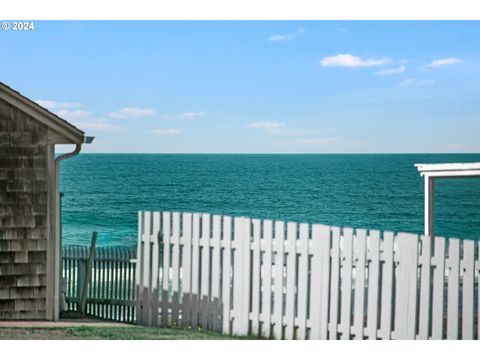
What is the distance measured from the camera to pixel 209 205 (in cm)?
4684

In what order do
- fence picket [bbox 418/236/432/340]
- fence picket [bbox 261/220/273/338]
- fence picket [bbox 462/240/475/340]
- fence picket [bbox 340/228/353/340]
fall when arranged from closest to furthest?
fence picket [bbox 462/240/475/340]
fence picket [bbox 418/236/432/340]
fence picket [bbox 340/228/353/340]
fence picket [bbox 261/220/273/338]

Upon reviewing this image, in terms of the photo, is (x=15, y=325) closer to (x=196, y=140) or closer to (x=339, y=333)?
(x=339, y=333)

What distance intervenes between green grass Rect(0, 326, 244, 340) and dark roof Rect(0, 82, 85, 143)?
6.52 feet

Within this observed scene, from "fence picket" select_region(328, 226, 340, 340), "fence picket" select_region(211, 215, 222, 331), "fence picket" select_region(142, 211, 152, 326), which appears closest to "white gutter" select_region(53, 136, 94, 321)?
"fence picket" select_region(142, 211, 152, 326)

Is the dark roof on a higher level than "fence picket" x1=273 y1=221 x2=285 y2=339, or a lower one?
higher

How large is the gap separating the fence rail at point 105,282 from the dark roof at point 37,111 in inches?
67.9

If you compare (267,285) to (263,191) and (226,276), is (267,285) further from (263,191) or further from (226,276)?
(263,191)

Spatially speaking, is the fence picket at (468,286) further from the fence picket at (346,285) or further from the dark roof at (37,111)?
the dark roof at (37,111)

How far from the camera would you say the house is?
22.1 feet

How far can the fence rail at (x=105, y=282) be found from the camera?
7762 millimetres

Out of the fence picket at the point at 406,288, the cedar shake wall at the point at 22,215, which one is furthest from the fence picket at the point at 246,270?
the cedar shake wall at the point at 22,215

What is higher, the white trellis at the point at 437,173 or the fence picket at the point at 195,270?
the white trellis at the point at 437,173

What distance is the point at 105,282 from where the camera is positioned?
315 inches

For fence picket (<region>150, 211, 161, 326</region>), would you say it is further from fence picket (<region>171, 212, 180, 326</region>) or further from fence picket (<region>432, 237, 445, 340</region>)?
fence picket (<region>432, 237, 445, 340</region>)
